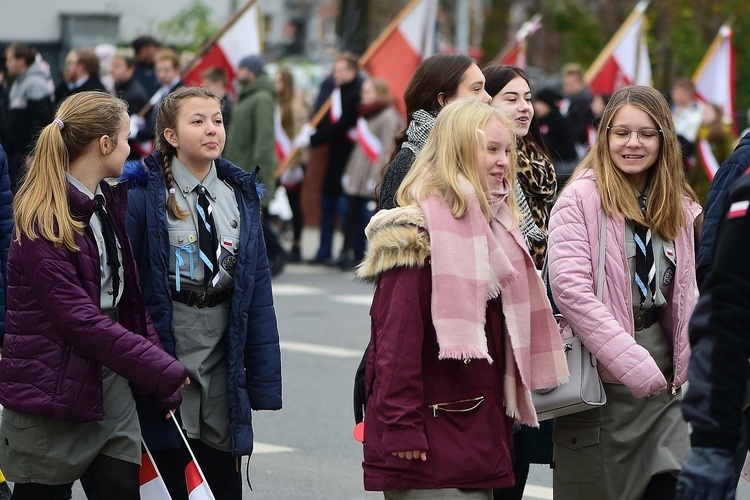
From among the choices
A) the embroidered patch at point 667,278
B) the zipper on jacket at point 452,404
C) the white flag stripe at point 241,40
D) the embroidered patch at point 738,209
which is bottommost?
the zipper on jacket at point 452,404

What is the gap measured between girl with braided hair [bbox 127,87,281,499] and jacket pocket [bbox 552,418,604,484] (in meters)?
1.03

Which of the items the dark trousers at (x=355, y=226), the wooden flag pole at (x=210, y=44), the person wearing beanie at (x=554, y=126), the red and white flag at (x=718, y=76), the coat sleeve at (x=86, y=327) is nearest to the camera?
the coat sleeve at (x=86, y=327)

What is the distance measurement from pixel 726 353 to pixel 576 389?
1479mm

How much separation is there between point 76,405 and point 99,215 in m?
0.67

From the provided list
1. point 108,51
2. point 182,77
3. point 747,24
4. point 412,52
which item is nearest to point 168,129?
point 182,77

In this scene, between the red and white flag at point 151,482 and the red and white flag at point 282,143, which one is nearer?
the red and white flag at point 151,482

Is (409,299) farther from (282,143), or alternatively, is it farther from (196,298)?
(282,143)

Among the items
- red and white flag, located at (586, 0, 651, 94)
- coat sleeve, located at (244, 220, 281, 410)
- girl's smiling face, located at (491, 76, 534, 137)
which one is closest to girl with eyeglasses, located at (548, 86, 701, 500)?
girl's smiling face, located at (491, 76, 534, 137)

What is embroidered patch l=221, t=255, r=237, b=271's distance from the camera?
486cm

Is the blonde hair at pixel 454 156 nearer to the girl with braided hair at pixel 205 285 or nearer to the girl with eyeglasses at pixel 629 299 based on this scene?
the girl with eyeglasses at pixel 629 299

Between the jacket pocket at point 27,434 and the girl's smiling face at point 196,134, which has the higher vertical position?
the girl's smiling face at point 196,134

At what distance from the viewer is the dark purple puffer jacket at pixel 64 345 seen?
4367 mm

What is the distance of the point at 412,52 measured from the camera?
1557 centimetres

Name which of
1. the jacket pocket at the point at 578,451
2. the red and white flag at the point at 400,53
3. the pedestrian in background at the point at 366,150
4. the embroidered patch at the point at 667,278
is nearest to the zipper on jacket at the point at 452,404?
the jacket pocket at the point at 578,451
